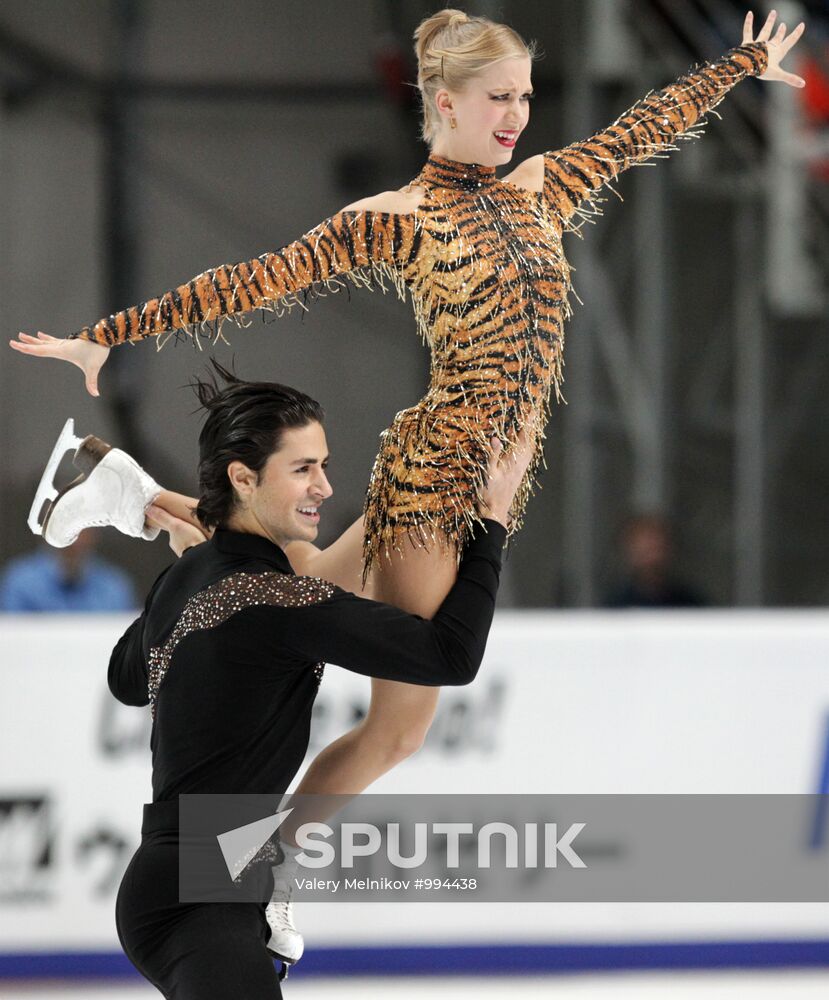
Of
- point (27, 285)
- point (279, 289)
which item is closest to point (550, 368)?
point (279, 289)

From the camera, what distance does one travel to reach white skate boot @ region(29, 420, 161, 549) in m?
2.06

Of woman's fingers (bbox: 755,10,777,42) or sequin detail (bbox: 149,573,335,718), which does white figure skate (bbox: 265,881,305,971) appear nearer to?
sequin detail (bbox: 149,573,335,718)

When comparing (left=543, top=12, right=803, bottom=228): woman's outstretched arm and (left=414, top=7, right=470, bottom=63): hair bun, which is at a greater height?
(left=414, top=7, right=470, bottom=63): hair bun

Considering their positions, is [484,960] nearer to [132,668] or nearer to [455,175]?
[132,668]

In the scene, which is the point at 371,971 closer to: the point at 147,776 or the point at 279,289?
the point at 147,776

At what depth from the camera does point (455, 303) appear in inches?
76.8

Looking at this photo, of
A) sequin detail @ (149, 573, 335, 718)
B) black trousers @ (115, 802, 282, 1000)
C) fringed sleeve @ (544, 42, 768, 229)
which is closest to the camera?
black trousers @ (115, 802, 282, 1000)

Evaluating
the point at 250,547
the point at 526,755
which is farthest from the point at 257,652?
the point at 526,755

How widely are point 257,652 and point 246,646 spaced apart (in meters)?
0.02

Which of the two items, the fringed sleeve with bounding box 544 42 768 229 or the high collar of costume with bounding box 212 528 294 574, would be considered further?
the fringed sleeve with bounding box 544 42 768 229

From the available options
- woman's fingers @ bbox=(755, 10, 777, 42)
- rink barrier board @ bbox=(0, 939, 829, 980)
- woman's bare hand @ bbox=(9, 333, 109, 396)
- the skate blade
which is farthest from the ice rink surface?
woman's fingers @ bbox=(755, 10, 777, 42)

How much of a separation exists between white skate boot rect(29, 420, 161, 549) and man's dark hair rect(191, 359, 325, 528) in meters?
0.23

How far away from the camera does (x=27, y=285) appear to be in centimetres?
834

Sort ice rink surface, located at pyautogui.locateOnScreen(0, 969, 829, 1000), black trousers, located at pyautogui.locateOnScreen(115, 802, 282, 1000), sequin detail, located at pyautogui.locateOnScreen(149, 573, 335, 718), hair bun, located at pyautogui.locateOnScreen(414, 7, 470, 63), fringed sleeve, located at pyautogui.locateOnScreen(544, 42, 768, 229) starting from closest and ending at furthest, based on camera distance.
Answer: black trousers, located at pyautogui.locateOnScreen(115, 802, 282, 1000) → sequin detail, located at pyautogui.locateOnScreen(149, 573, 335, 718) → hair bun, located at pyautogui.locateOnScreen(414, 7, 470, 63) → fringed sleeve, located at pyautogui.locateOnScreen(544, 42, 768, 229) → ice rink surface, located at pyautogui.locateOnScreen(0, 969, 829, 1000)
